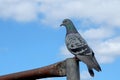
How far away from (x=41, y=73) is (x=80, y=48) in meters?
1.57

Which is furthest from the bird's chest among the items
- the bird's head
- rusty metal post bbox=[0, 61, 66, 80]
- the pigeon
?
rusty metal post bbox=[0, 61, 66, 80]

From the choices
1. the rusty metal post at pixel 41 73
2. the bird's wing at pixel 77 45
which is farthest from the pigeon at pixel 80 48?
the rusty metal post at pixel 41 73

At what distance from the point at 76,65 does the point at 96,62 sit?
2.75ft

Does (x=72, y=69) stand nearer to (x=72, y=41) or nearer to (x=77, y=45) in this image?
(x=77, y=45)

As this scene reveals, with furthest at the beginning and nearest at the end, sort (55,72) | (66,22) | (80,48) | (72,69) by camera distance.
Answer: (66,22)
(80,48)
(55,72)
(72,69)

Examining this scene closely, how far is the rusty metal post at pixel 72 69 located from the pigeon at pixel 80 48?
0.47 m

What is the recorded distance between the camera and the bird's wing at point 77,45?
167 inches

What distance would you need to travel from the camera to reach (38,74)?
3.05m

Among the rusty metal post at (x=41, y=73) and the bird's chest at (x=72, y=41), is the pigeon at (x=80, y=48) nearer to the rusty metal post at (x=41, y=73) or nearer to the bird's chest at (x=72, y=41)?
the bird's chest at (x=72, y=41)

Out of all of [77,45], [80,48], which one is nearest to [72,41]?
[77,45]

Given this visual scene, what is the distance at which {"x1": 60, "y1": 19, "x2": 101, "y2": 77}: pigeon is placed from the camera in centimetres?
347

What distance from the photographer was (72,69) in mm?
2686

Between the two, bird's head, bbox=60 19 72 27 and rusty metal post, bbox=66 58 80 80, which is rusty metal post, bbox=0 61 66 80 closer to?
rusty metal post, bbox=66 58 80 80

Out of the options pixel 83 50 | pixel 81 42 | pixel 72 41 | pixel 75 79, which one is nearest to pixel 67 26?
pixel 72 41
